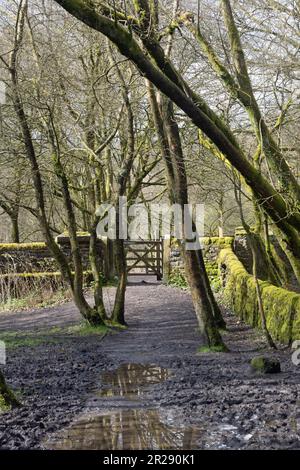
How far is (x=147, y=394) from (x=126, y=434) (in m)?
1.61

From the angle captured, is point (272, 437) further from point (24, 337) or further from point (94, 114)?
point (94, 114)

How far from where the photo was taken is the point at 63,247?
19.6 m

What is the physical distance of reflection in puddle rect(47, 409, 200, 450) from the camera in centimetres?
452

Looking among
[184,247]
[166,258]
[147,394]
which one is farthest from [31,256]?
[147,394]

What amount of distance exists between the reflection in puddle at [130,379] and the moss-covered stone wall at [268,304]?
6.93 feet

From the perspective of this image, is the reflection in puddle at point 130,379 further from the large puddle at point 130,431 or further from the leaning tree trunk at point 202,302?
the leaning tree trunk at point 202,302

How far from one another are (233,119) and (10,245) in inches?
393

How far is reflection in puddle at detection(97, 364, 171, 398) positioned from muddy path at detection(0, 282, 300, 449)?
0.01m

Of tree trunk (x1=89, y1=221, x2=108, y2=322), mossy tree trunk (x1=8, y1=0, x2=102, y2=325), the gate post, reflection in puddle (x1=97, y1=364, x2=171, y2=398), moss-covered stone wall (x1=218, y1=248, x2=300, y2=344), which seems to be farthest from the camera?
the gate post

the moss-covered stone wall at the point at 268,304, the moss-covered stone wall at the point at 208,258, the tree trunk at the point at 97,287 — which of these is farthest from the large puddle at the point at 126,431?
the moss-covered stone wall at the point at 208,258

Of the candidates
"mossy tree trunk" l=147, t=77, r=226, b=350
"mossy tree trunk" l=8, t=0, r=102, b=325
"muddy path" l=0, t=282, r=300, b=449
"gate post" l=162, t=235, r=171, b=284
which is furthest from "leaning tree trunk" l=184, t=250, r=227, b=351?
"gate post" l=162, t=235, r=171, b=284

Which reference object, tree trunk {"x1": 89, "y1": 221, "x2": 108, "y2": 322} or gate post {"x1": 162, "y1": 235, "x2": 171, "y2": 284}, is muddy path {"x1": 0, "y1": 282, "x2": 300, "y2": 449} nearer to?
tree trunk {"x1": 89, "y1": 221, "x2": 108, "y2": 322}

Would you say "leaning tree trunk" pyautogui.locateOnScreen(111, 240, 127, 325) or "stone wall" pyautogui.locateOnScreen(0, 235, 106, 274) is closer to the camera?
"leaning tree trunk" pyautogui.locateOnScreen(111, 240, 127, 325)
